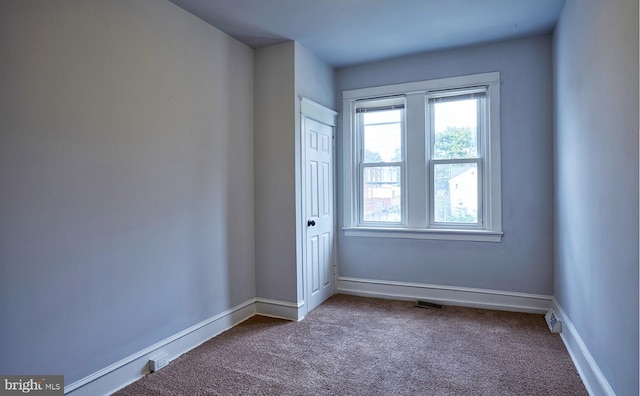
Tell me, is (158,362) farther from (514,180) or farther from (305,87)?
(514,180)

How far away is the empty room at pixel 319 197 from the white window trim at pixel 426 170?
0.02 metres

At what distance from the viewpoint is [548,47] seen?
3.30m

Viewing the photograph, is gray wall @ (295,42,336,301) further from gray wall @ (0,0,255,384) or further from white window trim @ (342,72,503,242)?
gray wall @ (0,0,255,384)

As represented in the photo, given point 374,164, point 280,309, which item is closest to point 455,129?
point 374,164

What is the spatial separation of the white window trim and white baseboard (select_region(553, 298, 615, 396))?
1013 millimetres

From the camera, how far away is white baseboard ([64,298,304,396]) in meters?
2.06

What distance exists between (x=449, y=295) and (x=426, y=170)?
1.34 meters

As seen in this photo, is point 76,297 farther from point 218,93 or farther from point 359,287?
point 359,287

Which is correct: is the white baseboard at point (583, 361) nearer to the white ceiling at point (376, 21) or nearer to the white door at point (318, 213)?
the white door at point (318, 213)

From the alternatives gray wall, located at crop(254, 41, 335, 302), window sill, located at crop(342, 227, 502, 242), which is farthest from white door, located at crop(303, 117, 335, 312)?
window sill, located at crop(342, 227, 502, 242)

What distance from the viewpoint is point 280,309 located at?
336cm
